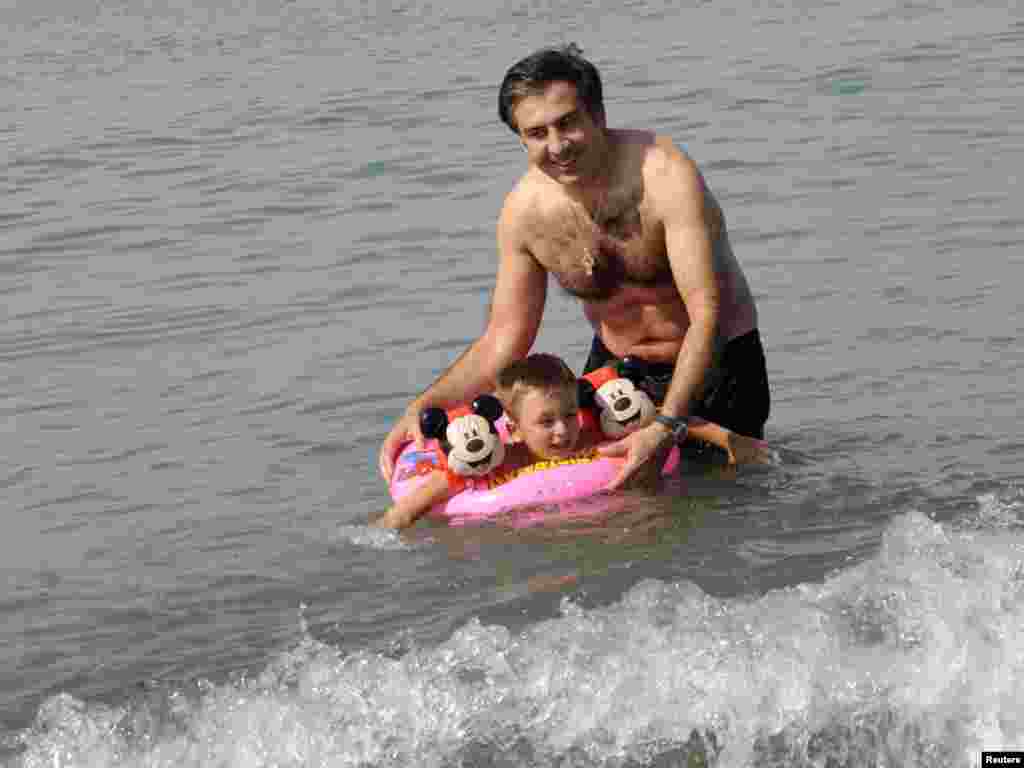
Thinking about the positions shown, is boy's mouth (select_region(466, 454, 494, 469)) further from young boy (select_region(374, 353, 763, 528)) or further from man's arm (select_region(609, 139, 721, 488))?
man's arm (select_region(609, 139, 721, 488))

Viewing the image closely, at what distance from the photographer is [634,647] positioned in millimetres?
4863

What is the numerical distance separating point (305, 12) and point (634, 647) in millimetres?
18025

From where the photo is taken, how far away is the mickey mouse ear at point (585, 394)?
6.24 m

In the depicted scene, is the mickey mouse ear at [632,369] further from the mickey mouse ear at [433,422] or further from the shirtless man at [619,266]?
the mickey mouse ear at [433,422]

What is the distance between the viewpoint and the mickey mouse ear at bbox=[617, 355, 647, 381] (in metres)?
6.29

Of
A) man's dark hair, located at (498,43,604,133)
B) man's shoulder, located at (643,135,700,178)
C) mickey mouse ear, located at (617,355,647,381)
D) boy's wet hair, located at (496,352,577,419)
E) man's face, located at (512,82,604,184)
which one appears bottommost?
mickey mouse ear, located at (617,355,647,381)

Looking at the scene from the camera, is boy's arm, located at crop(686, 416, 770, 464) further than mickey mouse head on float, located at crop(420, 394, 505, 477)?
Yes

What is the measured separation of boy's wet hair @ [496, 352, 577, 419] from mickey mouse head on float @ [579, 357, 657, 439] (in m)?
0.10

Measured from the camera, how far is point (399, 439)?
257 inches

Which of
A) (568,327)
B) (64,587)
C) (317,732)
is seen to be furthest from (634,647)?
(568,327)

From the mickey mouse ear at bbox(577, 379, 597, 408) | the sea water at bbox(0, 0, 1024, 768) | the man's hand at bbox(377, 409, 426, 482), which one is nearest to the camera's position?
the sea water at bbox(0, 0, 1024, 768)

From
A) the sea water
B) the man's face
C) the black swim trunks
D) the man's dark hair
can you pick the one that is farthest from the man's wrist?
the man's dark hair

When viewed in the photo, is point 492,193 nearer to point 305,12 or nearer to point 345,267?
point 345,267

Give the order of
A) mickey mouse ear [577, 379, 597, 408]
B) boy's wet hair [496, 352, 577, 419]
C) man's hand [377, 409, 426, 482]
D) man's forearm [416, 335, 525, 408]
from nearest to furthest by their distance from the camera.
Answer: boy's wet hair [496, 352, 577, 419] → mickey mouse ear [577, 379, 597, 408] → man's hand [377, 409, 426, 482] → man's forearm [416, 335, 525, 408]
